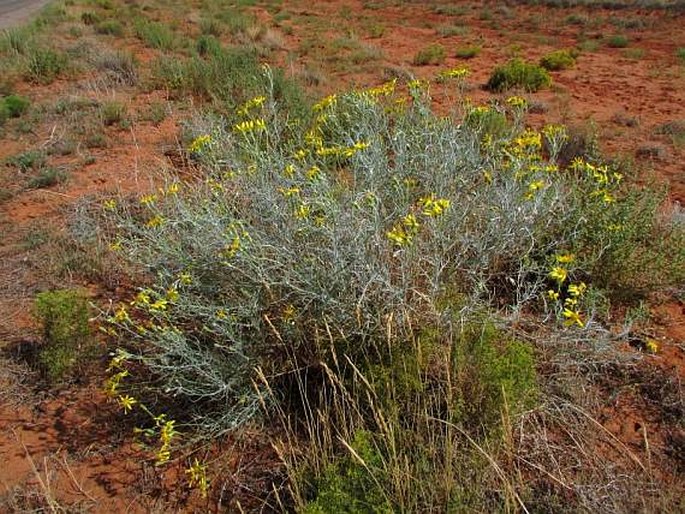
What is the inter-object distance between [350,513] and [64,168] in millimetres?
5037

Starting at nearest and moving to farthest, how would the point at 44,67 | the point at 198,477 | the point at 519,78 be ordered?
1. the point at 198,477
2. the point at 519,78
3. the point at 44,67

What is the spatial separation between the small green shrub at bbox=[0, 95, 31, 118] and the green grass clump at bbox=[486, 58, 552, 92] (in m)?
6.73

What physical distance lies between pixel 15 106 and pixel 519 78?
722 cm

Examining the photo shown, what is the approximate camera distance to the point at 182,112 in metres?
7.16

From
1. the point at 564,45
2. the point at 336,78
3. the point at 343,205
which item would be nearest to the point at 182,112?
the point at 336,78

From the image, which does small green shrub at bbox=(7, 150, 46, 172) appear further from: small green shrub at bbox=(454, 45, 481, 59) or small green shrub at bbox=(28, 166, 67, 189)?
small green shrub at bbox=(454, 45, 481, 59)

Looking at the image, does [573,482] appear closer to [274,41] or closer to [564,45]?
[274,41]

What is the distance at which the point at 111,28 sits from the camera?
1224cm

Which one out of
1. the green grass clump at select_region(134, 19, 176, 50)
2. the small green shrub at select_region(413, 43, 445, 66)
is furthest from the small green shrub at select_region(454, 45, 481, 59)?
the green grass clump at select_region(134, 19, 176, 50)

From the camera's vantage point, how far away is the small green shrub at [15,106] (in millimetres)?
7227

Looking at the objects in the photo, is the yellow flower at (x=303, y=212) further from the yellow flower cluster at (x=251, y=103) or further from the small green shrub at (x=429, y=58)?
the small green shrub at (x=429, y=58)

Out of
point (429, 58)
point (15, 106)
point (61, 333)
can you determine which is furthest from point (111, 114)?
point (429, 58)

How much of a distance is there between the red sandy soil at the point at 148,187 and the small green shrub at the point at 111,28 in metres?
3.70

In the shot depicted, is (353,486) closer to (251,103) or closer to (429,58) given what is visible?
(251,103)
